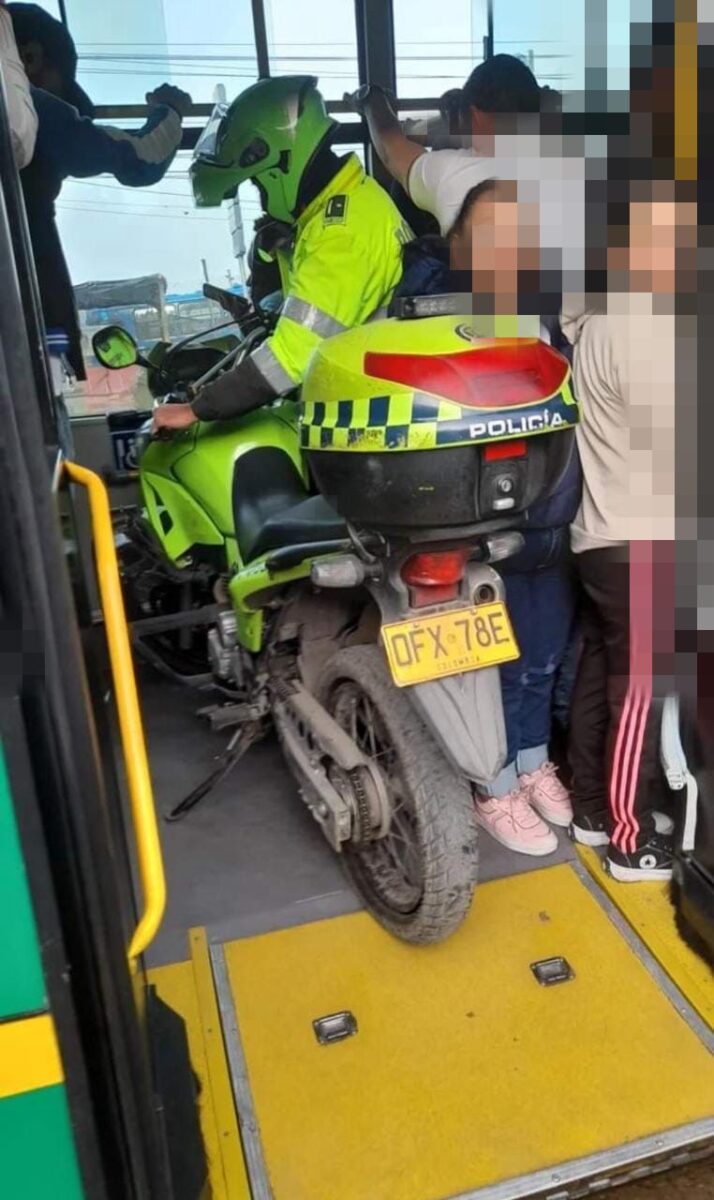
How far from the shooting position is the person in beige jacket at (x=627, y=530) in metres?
1.81

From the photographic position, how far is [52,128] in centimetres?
284

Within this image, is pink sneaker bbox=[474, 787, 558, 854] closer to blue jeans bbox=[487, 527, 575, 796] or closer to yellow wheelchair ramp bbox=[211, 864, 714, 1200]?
blue jeans bbox=[487, 527, 575, 796]

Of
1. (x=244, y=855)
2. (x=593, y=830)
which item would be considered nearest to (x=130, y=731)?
(x=244, y=855)

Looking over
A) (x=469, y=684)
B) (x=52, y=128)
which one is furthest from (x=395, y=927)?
(x=52, y=128)

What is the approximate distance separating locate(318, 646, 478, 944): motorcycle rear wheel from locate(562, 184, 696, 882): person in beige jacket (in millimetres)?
466

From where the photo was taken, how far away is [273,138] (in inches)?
103

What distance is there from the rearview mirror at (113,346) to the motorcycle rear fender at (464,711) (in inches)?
55.3

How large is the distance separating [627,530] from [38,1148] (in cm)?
152

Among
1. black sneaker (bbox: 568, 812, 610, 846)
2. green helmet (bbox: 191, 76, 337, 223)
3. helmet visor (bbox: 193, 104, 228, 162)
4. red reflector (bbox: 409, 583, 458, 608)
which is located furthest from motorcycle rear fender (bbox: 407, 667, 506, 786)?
helmet visor (bbox: 193, 104, 228, 162)

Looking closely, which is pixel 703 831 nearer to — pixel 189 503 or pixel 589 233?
pixel 589 233

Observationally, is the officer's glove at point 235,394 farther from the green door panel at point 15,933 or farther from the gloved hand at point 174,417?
the green door panel at point 15,933

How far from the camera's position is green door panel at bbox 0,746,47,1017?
0.96 metres

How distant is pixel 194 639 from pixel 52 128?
159 cm

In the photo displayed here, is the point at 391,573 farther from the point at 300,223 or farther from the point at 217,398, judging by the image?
the point at 300,223
